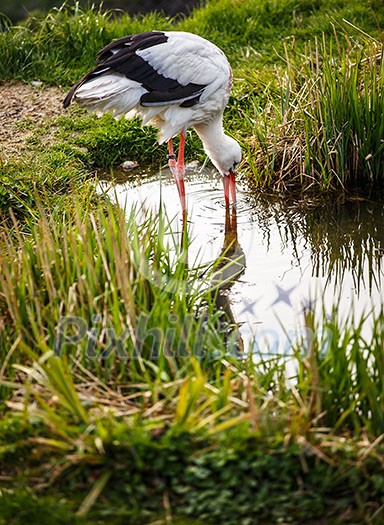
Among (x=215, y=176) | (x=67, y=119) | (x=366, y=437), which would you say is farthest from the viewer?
(x=67, y=119)

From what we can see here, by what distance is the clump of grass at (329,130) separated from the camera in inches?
233

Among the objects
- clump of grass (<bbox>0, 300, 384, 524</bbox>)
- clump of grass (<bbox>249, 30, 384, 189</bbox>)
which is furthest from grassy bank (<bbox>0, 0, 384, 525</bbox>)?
clump of grass (<bbox>249, 30, 384, 189</bbox>)

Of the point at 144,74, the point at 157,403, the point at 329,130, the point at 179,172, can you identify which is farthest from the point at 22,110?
the point at 157,403

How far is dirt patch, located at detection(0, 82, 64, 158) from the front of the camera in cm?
713

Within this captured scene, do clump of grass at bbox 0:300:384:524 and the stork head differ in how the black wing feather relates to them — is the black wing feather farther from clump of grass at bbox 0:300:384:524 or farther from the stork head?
clump of grass at bbox 0:300:384:524

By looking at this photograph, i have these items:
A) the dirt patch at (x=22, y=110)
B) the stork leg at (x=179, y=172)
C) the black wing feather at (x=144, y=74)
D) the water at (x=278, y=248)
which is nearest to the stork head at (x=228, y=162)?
the water at (x=278, y=248)

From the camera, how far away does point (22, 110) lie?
775 cm

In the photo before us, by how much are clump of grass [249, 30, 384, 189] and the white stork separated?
40 cm

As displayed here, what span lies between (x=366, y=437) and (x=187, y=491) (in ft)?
2.31

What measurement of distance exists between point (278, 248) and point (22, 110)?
3.33m

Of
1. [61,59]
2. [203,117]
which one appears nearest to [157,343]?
[203,117]

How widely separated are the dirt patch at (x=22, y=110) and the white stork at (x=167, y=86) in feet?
4.57

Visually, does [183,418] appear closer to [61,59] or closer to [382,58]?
[382,58]

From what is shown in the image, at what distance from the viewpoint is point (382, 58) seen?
602 centimetres
